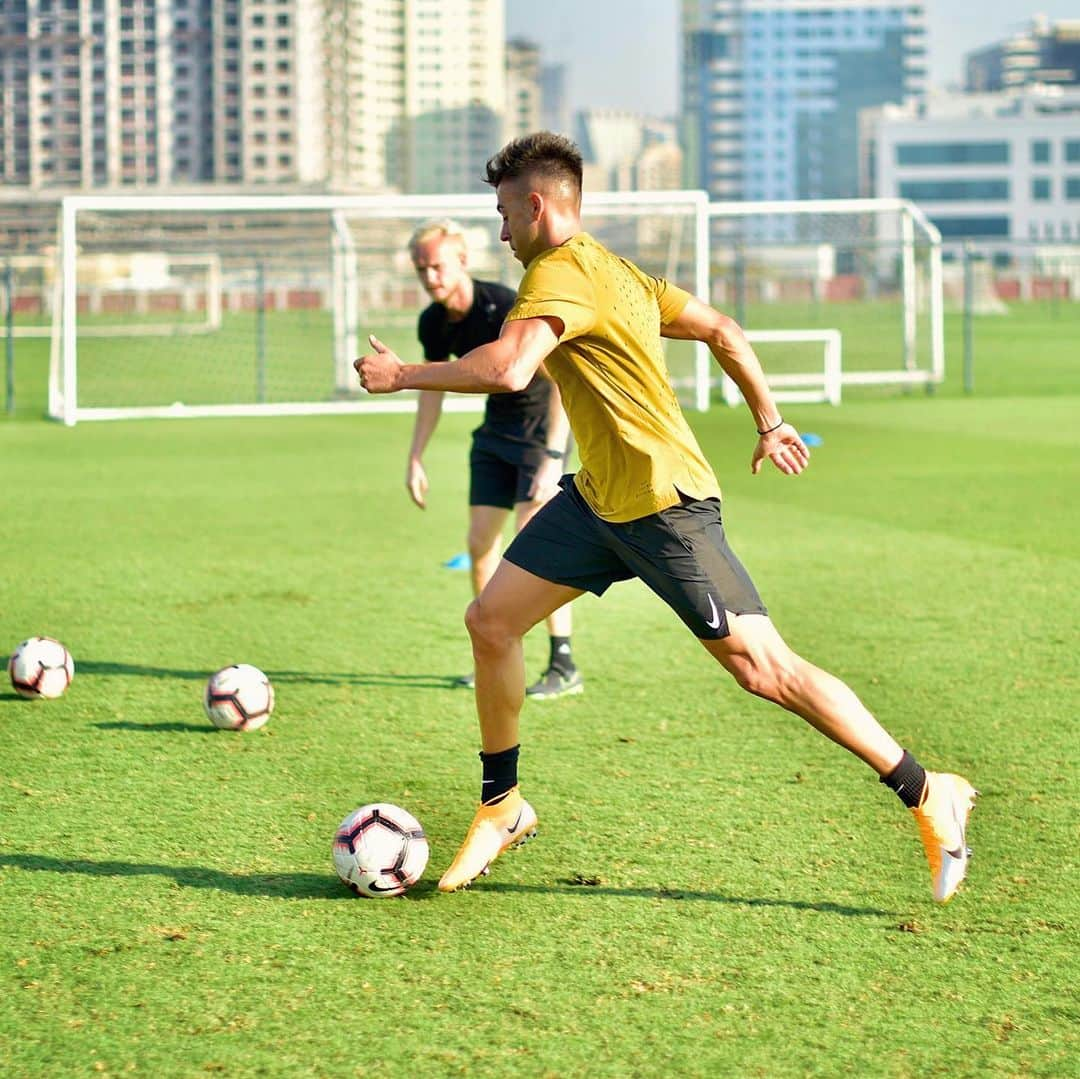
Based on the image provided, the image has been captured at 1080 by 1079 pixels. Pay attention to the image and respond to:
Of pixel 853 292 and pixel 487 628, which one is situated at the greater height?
pixel 853 292

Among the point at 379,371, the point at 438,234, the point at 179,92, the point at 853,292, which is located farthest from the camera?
the point at 179,92

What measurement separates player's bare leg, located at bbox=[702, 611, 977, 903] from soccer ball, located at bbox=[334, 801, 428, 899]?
3.40 feet

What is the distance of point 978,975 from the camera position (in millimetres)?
4262

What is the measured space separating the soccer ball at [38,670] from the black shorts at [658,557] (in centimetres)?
320

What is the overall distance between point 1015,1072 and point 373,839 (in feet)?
6.29

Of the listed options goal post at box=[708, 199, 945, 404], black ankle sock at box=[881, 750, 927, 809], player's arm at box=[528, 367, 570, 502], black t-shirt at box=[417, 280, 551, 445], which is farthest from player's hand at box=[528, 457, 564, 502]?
goal post at box=[708, 199, 945, 404]

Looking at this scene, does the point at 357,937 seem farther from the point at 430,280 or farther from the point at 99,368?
the point at 99,368

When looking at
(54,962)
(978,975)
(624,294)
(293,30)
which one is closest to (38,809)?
(54,962)

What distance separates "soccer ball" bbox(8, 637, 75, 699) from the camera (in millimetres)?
7379

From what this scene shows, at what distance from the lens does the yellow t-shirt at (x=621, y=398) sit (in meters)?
4.61

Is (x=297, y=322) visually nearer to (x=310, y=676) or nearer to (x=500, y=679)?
(x=310, y=676)

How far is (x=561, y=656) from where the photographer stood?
302 inches

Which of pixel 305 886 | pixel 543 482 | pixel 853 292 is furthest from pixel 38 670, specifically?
pixel 853 292

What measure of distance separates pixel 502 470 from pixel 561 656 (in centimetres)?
87
